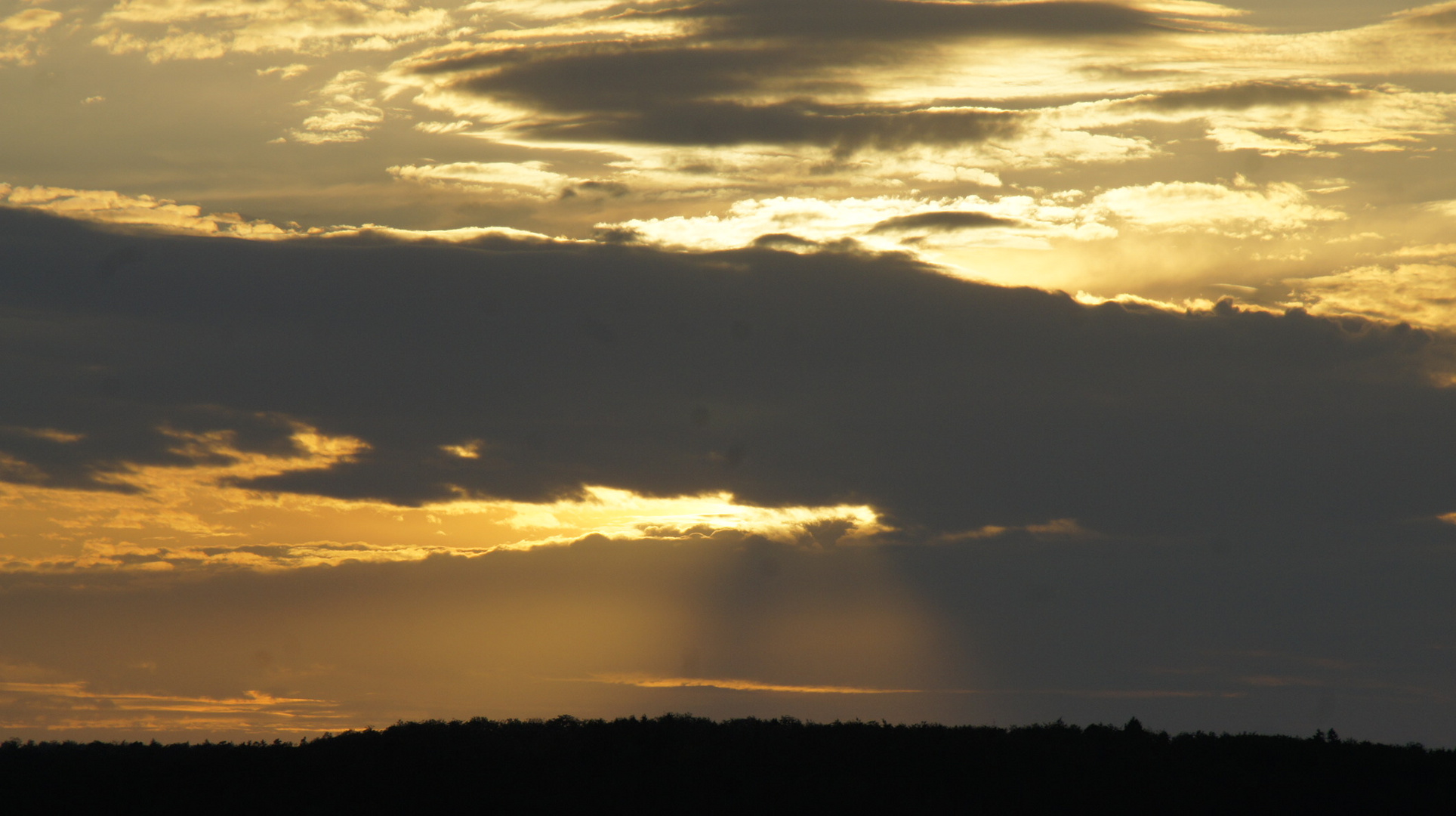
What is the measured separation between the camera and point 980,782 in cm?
4506

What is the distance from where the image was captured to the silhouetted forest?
143 ft

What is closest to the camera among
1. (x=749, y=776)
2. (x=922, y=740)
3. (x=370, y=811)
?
(x=370, y=811)

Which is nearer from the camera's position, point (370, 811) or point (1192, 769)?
point (370, 811)

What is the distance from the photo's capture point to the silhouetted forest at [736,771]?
43.4 m

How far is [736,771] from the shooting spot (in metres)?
46.1

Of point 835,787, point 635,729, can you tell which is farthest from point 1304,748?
point 635,729

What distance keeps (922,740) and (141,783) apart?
2829 cm

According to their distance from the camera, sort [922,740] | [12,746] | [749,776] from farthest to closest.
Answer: [12,746] → [922,740] → [749,776]

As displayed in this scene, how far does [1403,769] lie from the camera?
157 ft

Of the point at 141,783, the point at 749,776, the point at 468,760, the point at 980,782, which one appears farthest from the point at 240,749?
the point at 980,782

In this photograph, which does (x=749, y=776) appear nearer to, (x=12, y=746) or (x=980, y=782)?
(x=980, y=782)

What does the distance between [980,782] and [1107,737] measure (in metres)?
8.78

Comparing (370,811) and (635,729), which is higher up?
(635,729)

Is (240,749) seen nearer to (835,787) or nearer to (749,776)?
(749,776)
